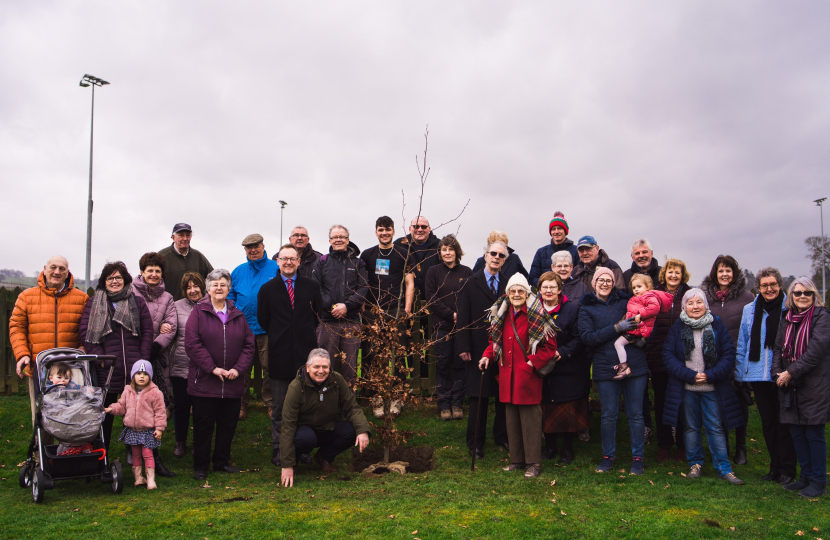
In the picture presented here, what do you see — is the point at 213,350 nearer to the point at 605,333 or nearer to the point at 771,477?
the point at 605,333

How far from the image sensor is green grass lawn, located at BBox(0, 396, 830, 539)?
4.50 metres

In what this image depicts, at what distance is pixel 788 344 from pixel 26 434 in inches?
354

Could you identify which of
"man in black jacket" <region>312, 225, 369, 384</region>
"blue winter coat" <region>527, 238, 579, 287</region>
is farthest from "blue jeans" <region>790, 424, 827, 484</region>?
"man in black jacket" <region>312, 225, 369, 384</region>

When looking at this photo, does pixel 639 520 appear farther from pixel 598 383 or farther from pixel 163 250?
pixel 163 250

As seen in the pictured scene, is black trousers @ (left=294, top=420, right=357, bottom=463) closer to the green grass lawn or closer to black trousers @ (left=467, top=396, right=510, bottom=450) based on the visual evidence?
the green grass lawn

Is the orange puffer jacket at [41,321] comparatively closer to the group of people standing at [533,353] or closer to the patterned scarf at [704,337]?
the group of people standing at [533,353]

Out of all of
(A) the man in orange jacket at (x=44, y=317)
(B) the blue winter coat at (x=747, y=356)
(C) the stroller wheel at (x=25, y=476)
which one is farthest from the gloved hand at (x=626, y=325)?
(C) the stroller wheel at (x=25, y=476)

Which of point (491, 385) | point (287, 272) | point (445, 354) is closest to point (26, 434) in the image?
point (287, 272)

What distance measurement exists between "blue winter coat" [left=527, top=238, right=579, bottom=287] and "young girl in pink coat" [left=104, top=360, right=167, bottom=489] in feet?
16.1

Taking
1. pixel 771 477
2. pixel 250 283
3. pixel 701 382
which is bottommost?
pixel 771 477

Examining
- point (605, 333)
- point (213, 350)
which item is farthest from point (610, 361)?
point (213, 350)

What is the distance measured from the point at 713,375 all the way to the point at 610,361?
99 cm

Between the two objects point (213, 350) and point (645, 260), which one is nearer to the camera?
point (213, 350)

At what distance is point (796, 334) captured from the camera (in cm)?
568
